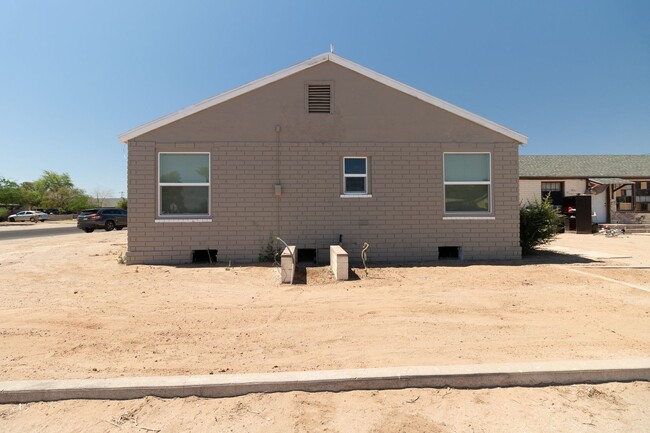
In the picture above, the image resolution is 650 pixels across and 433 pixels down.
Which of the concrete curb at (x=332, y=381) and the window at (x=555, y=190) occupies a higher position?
the window at (x=555, y=190)

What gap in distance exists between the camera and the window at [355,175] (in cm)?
1063

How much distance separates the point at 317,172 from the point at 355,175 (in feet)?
3.72

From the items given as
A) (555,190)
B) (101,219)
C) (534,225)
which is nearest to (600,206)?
(555,190)

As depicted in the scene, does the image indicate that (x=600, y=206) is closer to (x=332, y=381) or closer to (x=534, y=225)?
(x=534, y=225)

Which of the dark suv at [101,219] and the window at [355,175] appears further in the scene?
the dark suv at [101,219]

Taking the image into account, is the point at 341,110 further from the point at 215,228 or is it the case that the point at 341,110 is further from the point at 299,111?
the point at 215,228

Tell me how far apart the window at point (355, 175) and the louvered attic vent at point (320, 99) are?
161 cm

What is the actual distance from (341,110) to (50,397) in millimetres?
9205

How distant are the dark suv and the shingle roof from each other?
98.9 ft

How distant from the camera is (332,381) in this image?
132 inches

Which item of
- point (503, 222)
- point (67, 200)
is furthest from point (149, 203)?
point (67, 200)

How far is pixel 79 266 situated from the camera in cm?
998

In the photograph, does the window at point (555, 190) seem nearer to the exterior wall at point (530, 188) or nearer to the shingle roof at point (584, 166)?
the exterior wall at point (530, 188)

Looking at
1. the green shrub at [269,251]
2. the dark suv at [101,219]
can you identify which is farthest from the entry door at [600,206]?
the dark suv at [101,219]
